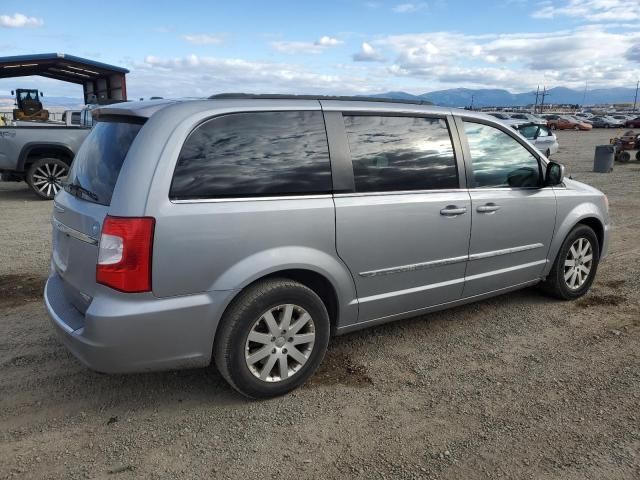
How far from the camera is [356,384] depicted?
338 centimetres

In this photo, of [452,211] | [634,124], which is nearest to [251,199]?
[452,211]

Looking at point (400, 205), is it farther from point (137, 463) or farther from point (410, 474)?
point (137, 463)

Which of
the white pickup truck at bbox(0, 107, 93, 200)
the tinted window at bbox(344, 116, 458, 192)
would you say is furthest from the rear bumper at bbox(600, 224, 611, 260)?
the white pickup truck at bbox(0, 107, 93, 200)

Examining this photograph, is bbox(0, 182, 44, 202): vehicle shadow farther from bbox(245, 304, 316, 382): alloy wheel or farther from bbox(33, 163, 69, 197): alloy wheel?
bbox(245, 304, 316, 382): alloy wheel

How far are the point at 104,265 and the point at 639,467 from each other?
2.88 m

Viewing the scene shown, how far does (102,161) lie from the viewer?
3.02m

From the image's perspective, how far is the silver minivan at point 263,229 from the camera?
106 inches

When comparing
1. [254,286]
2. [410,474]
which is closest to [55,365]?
[254,286]

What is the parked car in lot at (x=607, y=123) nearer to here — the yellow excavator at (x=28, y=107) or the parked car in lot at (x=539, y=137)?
the parked car in lot at (x=539, y=137)

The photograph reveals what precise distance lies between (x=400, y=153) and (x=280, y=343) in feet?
5.06

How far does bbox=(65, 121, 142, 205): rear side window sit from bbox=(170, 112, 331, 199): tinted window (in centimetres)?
37

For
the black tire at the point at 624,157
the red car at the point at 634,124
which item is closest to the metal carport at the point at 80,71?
the black tire at the point at 624,157

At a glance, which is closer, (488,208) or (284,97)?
(284,97)

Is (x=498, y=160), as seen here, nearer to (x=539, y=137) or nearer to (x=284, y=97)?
(x=284, y=97)
